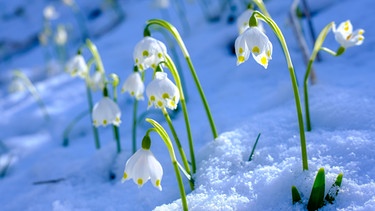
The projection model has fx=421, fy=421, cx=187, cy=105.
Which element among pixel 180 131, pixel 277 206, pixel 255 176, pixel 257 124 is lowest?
pixel 277 206

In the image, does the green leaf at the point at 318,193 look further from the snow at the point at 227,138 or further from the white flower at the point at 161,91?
the white flower at the point at 161,91

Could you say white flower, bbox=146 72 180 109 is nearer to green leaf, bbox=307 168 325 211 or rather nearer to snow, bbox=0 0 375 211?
snow, bbox=0 0 375 211

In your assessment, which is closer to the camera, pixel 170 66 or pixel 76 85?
pixel 170 66

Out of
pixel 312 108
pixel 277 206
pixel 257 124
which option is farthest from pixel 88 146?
pixel 277 206

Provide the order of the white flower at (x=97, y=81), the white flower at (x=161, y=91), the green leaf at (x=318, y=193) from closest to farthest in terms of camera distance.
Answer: the green leaf at (x=318, y=193) < the white flower at (x=161, y=91) < the white flower at (x=97, y=81)

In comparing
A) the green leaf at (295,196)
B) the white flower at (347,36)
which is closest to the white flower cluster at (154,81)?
the green leaf at (295,196)

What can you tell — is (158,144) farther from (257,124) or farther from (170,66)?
(170,66)

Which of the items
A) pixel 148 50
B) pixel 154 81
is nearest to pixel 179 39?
pixel 148 50
